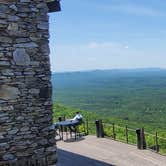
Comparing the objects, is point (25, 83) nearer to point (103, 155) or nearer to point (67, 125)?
point (103, 155)

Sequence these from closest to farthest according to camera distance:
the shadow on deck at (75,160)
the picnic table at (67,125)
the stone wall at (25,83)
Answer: the stone wall at (25,83) → the shadow on deck at (75,160) → the picnic table at (67,125)

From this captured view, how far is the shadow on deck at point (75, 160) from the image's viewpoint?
589 inches

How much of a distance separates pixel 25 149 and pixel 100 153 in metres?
6.37

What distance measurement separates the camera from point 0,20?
9.88 meters

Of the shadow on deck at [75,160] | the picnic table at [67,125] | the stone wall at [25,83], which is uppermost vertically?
the stone wall at [25,83]

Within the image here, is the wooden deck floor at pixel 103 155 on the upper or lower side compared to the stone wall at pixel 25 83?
lower

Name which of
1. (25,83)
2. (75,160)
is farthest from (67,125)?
(25,83)

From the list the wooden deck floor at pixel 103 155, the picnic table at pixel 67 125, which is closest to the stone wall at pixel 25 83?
the wooden deck floor at pixel 103 155

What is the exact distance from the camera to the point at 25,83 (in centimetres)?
1023

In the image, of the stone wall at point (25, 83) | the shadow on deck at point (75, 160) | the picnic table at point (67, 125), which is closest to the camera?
the stone wall at point (25, 83)

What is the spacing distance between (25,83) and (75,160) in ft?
19.4

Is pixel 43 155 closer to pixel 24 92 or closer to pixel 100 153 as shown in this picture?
pixel 24 92

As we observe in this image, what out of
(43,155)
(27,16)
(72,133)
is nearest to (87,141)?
(72,133)

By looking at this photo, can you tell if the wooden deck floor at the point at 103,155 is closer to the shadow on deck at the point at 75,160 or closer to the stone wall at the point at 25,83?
the shadow on deck at the point at 75,160
